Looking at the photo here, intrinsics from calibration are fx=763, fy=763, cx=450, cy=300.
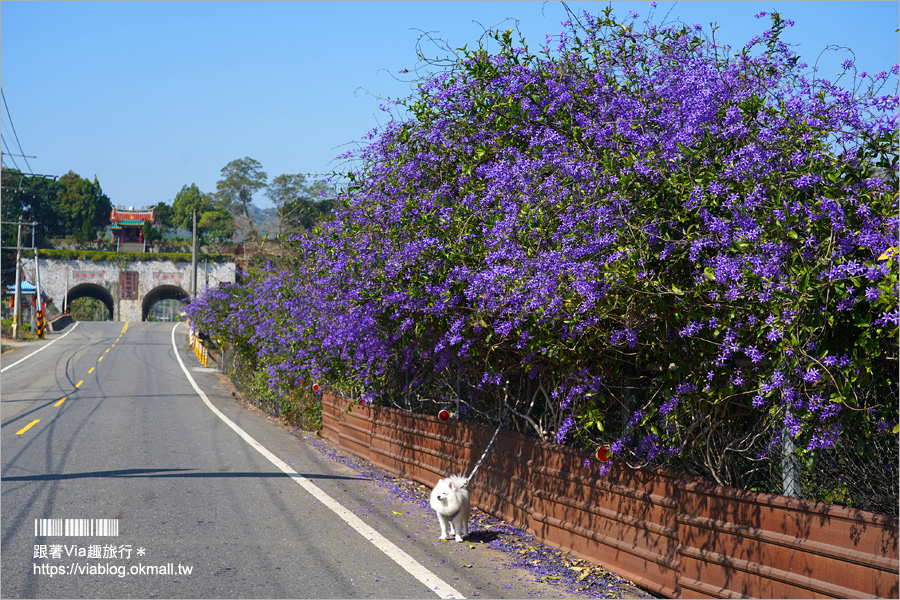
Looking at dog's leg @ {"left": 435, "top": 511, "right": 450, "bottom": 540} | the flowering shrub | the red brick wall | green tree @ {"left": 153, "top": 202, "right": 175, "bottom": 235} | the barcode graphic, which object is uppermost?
green tree @ {"left": 153, "top": 202, "right": 175, "bottom": 235}

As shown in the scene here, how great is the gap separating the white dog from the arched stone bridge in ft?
245

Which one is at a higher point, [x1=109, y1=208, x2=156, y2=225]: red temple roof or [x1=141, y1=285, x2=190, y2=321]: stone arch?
[x1=109, y1=208, x2=156, y2=225]: red temple roof

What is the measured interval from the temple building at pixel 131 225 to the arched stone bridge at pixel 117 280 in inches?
A: 756

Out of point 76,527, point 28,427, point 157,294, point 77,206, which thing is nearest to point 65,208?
point 77,206

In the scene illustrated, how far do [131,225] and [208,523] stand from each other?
103 metres

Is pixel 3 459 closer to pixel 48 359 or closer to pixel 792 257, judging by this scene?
pixel 792 257

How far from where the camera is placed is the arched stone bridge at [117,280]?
3068 inches

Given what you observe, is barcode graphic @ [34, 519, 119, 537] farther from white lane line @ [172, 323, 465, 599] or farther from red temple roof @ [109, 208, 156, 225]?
red temple roof @ [109, 208, 156, 225]

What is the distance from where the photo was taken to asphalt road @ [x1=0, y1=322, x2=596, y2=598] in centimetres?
568

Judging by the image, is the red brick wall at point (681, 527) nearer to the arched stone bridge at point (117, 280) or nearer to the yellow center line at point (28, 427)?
the yellow center line at point (28, 427)

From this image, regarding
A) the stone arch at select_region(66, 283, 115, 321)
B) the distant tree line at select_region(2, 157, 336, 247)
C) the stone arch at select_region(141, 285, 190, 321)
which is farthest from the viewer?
the distant tree line at select_region(2, 157, 336, 247)

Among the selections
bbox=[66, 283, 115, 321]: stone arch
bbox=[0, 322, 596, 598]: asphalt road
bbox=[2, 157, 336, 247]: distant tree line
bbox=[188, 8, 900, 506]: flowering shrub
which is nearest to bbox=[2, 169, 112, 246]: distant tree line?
bbox=[2, 157, 336, 247]: distant tree line

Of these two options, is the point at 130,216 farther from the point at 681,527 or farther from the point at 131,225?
the point at 681,527

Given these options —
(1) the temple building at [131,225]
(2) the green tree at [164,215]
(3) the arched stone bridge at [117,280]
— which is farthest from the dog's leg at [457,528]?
(2) the green tree at [164,215]
